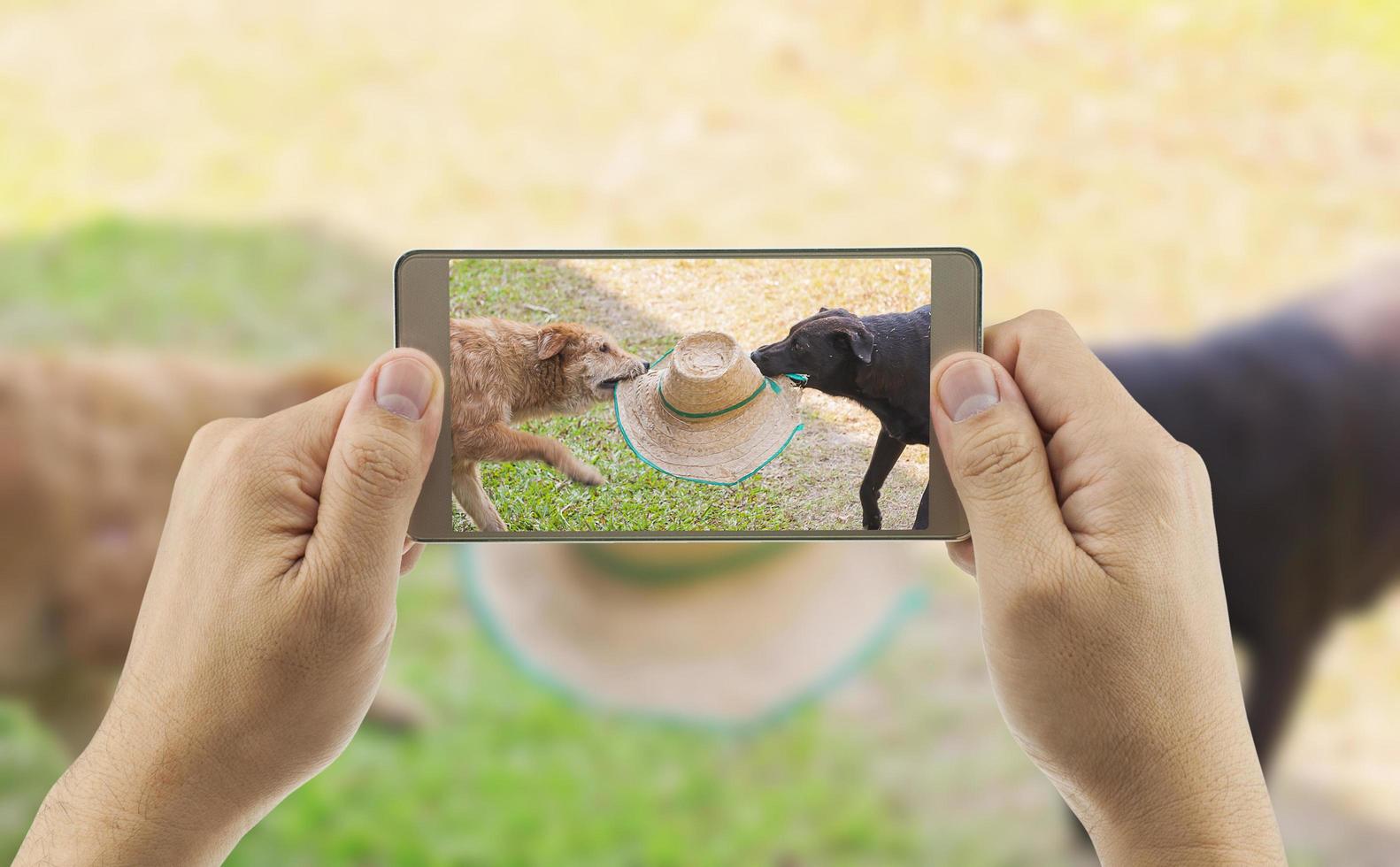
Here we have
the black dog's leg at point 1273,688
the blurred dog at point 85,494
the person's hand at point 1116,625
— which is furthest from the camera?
the black dog's leg at point 1273,688

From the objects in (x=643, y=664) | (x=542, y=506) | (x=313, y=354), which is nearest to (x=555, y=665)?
(x=643, y=664)

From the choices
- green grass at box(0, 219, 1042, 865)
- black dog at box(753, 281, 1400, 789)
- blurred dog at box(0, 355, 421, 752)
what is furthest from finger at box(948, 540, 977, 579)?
green grass at box(0, 219, 1042, 865)

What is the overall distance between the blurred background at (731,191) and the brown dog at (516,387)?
2.78 feet

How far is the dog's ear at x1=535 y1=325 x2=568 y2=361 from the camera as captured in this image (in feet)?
1.71

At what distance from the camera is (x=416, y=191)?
5.75 feet

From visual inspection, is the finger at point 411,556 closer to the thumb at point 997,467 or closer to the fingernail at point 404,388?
the fingernail at point 404,388

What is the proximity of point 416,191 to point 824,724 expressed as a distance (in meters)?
1.10

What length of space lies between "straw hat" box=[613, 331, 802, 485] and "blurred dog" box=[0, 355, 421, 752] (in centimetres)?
59

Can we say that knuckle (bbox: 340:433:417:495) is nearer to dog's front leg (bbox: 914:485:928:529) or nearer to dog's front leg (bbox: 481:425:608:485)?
dog's front leg (bbox: 481:425:608:485)

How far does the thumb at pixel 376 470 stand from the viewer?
1.41 ft

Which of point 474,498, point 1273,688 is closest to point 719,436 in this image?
point 474,498

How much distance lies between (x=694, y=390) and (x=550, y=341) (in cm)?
8

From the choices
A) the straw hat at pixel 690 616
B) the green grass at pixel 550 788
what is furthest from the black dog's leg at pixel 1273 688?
the straw hat at pixel 690 616

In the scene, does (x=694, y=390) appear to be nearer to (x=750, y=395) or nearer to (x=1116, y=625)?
(x=750, y=395)
